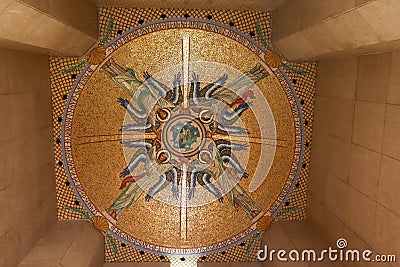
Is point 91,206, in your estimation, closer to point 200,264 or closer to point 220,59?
point 200,264

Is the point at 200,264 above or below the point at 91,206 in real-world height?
below

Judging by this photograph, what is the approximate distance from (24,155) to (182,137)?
1.28 m

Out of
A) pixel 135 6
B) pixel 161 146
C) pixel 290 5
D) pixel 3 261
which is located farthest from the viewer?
pixel 161 146

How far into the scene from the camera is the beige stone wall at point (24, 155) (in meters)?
2.40

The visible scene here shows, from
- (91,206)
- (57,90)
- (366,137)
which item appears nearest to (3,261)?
(91,206)

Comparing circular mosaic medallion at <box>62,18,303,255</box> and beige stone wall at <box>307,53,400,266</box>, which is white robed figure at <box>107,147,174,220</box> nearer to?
circular mosaic medallion at <box>62,18,303,255</box>

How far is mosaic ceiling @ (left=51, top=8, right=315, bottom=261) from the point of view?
3.14 meters

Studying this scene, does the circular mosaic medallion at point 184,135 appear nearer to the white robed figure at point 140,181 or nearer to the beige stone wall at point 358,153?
the white robed figure at point 140,181

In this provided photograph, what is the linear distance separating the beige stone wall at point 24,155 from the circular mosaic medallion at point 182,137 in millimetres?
247

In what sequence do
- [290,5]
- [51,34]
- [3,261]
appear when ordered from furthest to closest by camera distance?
[290,5] → [3,261] → [51,34]

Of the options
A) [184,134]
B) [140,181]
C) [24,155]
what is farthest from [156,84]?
[24,155]

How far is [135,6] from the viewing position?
3059 millimetres

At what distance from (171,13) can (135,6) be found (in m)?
0.30
